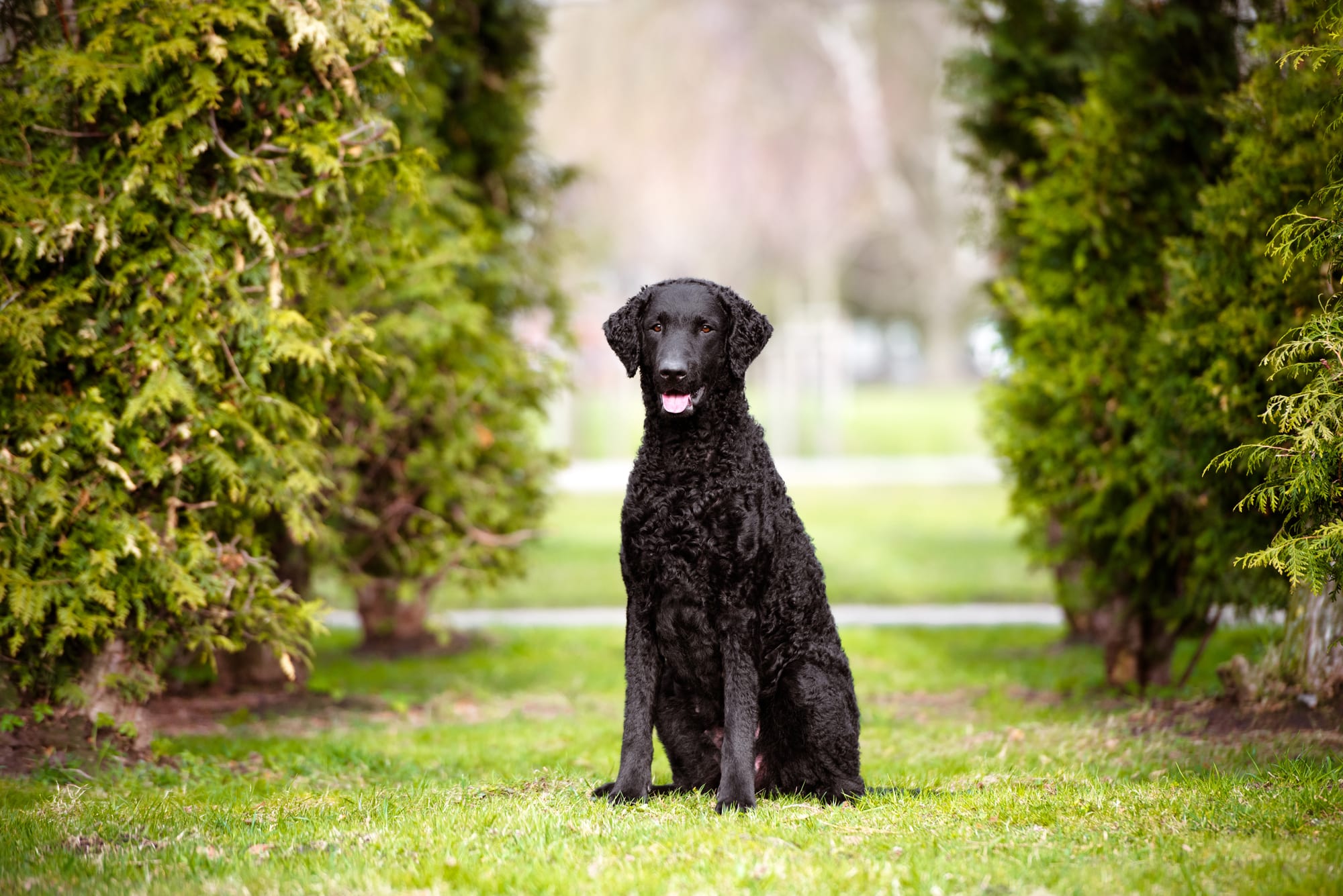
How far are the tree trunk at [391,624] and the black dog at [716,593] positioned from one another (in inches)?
245

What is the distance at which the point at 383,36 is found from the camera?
20.4 feet

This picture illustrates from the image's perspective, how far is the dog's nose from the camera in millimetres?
4551

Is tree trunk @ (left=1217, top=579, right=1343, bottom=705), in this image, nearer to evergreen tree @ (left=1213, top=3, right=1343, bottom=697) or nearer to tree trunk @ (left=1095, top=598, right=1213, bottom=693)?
evergreen tree @ (left=1213, top=3, right=1343, bottom=697)

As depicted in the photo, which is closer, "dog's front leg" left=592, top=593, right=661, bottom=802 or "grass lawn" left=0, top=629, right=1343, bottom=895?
"grass lawn" left=0, top=629, right=1343, bottom=895

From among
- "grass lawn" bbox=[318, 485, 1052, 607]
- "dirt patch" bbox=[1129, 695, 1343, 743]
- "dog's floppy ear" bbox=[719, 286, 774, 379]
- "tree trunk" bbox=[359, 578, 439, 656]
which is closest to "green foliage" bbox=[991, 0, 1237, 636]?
"dirt patch" bbox=[1129, 695, 1343, 743]

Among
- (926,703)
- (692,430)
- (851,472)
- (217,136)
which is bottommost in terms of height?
(926,703)

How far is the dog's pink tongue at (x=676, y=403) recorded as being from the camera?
15.1 ft

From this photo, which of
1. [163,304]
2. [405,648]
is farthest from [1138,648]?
[163,304]

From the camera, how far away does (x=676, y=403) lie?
4.62m

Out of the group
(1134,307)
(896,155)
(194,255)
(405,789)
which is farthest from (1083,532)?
(896,155)

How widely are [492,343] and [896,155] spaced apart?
95.5ft

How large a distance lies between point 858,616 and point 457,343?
592cm

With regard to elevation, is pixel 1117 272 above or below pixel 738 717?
above

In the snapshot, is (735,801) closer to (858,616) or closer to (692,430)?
(692,430)
